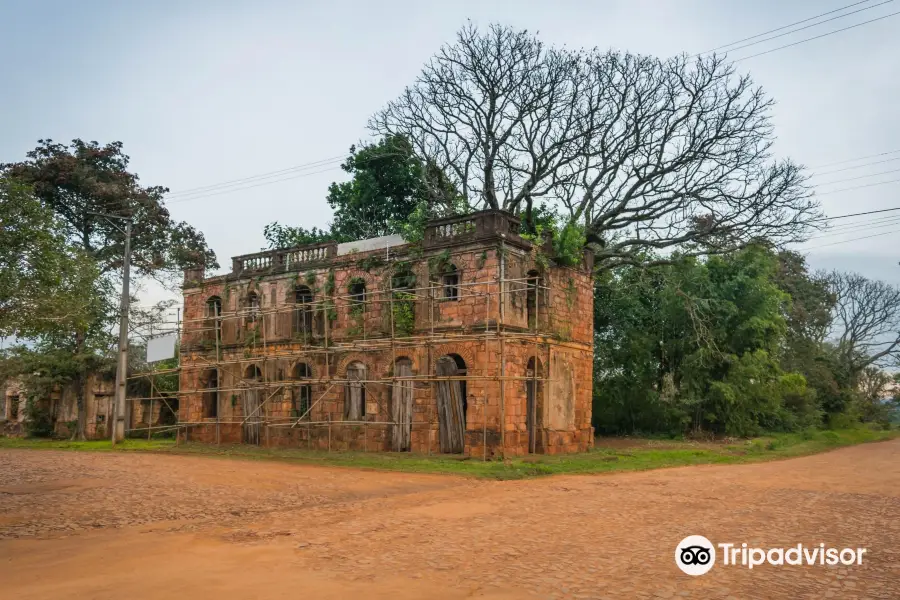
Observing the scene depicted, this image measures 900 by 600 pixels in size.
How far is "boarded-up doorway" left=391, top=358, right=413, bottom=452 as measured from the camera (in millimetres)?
19219

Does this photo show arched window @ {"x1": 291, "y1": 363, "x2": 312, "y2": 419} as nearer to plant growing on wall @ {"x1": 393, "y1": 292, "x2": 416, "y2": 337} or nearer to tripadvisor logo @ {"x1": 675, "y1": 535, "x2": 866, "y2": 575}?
plant growing on wall @ {"x1": 393, "y1": 292, "x2": 416, "y2": 337}

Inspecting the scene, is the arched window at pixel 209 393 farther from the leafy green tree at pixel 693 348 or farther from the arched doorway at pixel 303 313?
the leafy green tree at pixel 693 348

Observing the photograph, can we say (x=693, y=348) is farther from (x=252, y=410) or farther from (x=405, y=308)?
(x=252, y=410)

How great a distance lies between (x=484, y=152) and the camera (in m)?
26.0

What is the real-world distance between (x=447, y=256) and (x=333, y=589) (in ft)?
44.9

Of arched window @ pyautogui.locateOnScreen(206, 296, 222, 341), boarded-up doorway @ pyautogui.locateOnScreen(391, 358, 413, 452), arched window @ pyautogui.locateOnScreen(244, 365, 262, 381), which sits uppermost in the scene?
arched window @ pyautogui.locateOnScreen(206, 296, 222, 341)

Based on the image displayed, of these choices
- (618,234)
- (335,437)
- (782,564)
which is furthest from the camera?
(618,234)

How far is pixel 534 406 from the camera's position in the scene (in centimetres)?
1878

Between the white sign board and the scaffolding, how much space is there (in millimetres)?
546

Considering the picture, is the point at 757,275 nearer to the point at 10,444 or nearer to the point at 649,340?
the point at 649,340

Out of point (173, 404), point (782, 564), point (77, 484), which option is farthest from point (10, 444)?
point (782, 564)

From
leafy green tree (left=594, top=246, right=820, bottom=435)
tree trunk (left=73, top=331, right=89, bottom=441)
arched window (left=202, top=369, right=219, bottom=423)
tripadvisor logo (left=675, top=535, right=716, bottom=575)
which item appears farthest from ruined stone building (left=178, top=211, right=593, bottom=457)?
tripadvisor logo (left=675, top=535, right=716, bottom=575)

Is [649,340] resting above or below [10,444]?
above

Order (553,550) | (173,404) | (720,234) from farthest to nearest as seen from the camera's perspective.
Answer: (173,404) → (720,234) → (553,550)
